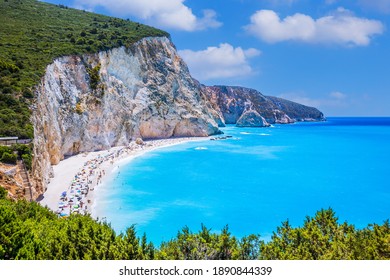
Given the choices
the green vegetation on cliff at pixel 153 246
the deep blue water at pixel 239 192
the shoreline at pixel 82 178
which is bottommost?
the deep blue water at pixel 239 192

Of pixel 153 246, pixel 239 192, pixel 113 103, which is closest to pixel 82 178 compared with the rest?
pixel 239 192

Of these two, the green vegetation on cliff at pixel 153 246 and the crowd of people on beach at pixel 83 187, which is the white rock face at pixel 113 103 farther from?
the green vegetation on cliff at pixel 153 246

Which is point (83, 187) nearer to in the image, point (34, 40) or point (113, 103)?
point (113, 103)

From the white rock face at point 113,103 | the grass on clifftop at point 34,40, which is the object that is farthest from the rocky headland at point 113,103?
the grass on clifftop at point 34,40

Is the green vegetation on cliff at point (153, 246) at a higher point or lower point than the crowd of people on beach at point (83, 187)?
higher

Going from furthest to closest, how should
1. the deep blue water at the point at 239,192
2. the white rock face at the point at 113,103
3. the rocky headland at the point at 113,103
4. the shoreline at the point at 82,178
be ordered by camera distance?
the white rock face at the point at 113,103
the rocky headland at the point at 113,103
the shoreline at the point at 82,178
the deep blue water at the point at 239,192
